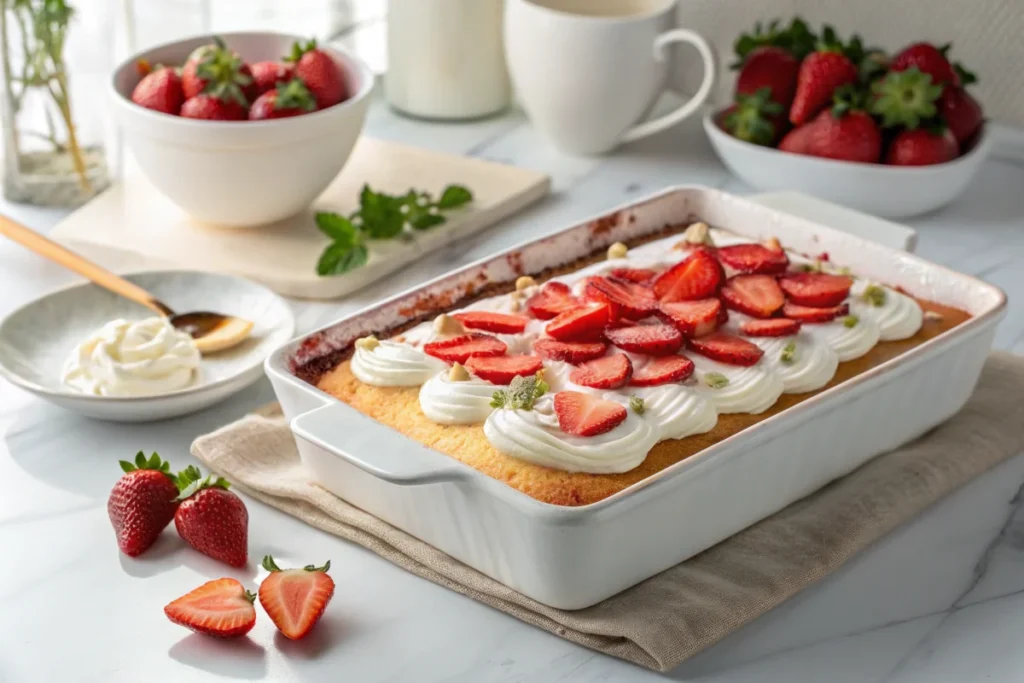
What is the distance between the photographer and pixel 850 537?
4.56 ft

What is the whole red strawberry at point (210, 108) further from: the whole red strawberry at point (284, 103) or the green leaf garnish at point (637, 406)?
the green leaf garnish at point (637, 406)

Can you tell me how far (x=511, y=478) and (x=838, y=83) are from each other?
1.17 meters

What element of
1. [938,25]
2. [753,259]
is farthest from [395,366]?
[938,25]

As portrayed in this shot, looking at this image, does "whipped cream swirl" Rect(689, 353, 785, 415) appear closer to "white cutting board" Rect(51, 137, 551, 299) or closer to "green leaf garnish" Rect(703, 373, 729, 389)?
"green leaf garnish" Rect(703, 373, 729, 389)

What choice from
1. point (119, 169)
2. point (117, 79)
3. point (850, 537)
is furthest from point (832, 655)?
point (119, 169)

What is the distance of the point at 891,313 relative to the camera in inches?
62.0

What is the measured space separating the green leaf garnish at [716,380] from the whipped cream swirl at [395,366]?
279 mm

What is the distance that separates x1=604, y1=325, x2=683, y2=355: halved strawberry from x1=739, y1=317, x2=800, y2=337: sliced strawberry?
0.29 feet

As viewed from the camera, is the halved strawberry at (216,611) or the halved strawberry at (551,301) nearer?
the halved strawberry at (216,611)

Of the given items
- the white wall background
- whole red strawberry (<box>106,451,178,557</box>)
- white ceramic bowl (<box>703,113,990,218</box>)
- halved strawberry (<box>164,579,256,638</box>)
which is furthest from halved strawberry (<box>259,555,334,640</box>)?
the white wall background

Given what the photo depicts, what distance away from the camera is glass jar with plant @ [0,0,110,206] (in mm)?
2004

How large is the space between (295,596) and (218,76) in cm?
95

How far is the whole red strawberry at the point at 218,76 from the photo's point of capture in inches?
77.1

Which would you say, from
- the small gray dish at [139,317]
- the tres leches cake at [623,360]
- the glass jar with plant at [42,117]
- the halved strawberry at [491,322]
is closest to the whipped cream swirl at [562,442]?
the tres leches cake at [623,360]
